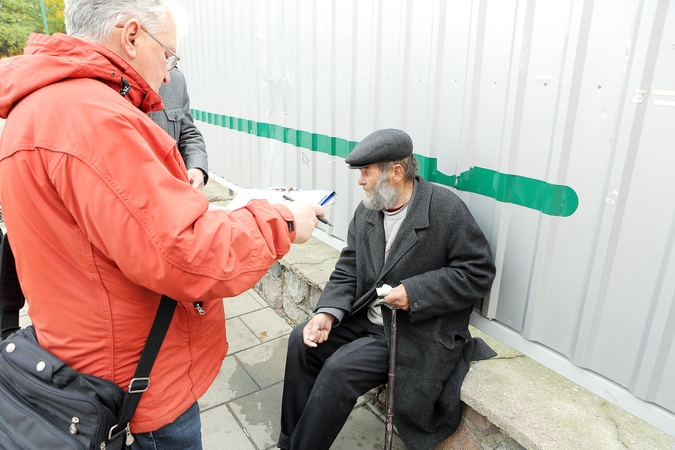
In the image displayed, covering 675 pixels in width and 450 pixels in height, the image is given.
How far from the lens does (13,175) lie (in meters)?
0.98

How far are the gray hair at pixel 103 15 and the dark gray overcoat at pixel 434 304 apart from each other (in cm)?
138

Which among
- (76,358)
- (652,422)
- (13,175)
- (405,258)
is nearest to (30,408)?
(76,358)

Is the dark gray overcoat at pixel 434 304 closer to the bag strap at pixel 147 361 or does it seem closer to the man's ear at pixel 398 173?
the man's ear at pixel 398 173

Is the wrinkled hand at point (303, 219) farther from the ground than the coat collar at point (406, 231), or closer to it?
farther from the ground

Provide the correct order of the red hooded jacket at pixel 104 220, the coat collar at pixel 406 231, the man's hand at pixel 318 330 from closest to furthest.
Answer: the red hooded jacket at pixel 104 220 < the coat collar at pixel 406 231 < the man's hand at pixel 318 330

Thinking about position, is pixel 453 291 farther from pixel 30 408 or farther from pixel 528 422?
pixel 30 408

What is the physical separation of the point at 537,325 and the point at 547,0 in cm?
138

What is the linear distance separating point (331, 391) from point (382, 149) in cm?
114

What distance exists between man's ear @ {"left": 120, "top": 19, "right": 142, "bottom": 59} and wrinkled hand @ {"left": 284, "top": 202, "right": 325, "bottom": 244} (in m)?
0.57

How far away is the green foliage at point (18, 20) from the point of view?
17547 mm

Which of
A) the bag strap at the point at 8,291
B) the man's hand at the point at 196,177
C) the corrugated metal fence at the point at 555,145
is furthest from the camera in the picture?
the man's hand at the point at 196,177

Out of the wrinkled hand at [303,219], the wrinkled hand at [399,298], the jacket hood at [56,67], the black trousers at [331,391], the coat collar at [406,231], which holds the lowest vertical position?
the black trousers at [331,391]

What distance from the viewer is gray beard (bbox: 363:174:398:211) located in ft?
7.12

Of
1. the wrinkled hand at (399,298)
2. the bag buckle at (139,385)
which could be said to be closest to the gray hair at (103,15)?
the bag buckle at (139,385)
